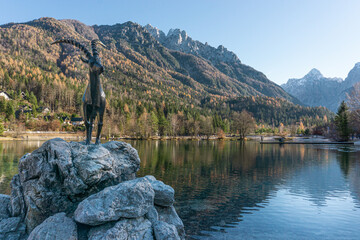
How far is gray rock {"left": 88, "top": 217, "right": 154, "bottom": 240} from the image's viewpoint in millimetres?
7762

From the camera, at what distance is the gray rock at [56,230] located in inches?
296

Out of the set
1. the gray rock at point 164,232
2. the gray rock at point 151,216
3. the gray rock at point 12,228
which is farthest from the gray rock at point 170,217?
the gray rock at point 12,228

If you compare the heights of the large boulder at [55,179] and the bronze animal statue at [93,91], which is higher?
the bronze animal statue at [93,91]

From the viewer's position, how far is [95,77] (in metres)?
12.2

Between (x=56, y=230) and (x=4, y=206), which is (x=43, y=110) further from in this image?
(x=56, y=230)

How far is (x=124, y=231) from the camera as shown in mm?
8000

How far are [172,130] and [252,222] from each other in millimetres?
120933

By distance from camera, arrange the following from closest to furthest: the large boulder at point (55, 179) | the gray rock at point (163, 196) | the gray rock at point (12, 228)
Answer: the gray rock at point (12, 228) → the large boulder at point (55, 179) → the gray rock at point (163, 196)

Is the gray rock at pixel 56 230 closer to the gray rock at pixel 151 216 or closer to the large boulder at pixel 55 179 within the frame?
the large boulder at pixel 55 179

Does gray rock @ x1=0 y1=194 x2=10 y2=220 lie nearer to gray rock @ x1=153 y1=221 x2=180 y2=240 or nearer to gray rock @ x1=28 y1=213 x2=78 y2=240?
gray rock @ x1=28 y1=213 x2=78 y2=240

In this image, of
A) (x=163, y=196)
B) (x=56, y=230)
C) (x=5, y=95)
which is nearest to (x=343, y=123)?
(x=163, y=196)

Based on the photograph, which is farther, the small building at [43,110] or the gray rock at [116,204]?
the small building at [43,110]

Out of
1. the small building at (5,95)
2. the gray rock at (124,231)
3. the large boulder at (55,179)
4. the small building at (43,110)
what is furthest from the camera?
the small building at (43,110)

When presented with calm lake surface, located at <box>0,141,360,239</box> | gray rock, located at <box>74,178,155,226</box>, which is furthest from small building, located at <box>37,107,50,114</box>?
Result: gray rock, located at <box>74,178,155,226</box>
